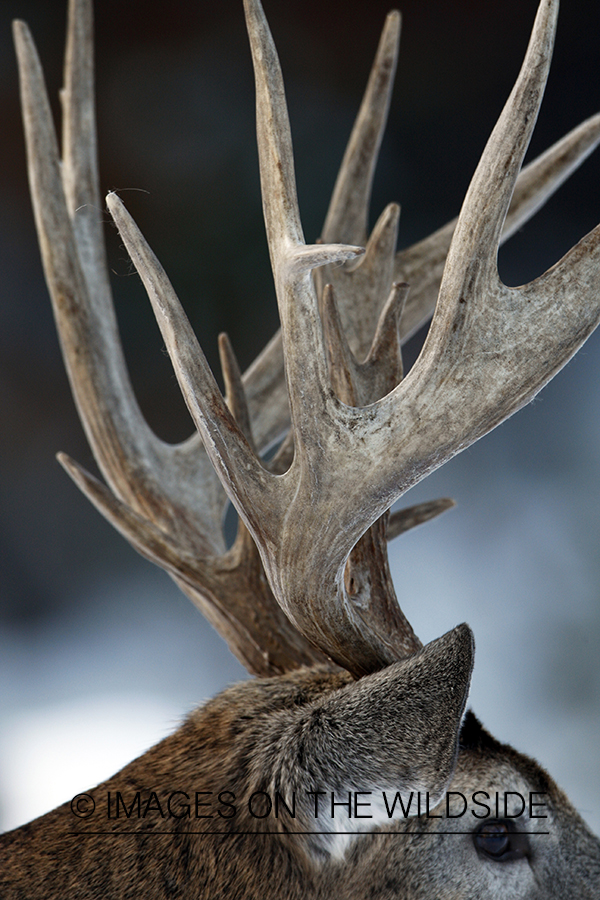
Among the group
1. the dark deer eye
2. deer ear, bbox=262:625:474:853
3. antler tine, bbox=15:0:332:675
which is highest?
antler tine, bbox=15:0:332:675

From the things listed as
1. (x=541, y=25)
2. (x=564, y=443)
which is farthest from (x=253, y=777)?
(x=564, y=443)

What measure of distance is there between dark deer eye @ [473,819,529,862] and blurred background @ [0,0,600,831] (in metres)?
1.37

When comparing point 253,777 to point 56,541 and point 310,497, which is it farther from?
point 56,541

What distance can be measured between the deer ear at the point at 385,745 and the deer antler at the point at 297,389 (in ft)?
0.37

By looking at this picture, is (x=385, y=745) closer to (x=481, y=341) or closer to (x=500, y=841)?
(x=500, y=841)

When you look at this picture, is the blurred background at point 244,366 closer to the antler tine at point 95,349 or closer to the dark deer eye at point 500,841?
the antler tine at point 95,349

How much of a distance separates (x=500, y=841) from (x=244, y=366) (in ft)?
5.90

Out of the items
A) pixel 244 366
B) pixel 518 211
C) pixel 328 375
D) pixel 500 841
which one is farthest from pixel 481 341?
pixel 244 366

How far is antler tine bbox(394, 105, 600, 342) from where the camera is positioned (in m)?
1.38

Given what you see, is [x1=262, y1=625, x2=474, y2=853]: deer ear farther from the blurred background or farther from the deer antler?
the blurred background

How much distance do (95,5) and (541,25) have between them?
7.30ft

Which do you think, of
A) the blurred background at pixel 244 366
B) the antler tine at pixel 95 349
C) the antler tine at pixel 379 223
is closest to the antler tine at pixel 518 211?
the antler tine at pixel 379 223

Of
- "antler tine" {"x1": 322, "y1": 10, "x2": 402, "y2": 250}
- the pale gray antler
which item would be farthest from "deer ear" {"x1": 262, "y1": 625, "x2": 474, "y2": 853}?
"antler tine" {"x1": 322, "y1": 10, "x2": 402, "y2": 250}

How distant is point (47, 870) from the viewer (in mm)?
833
